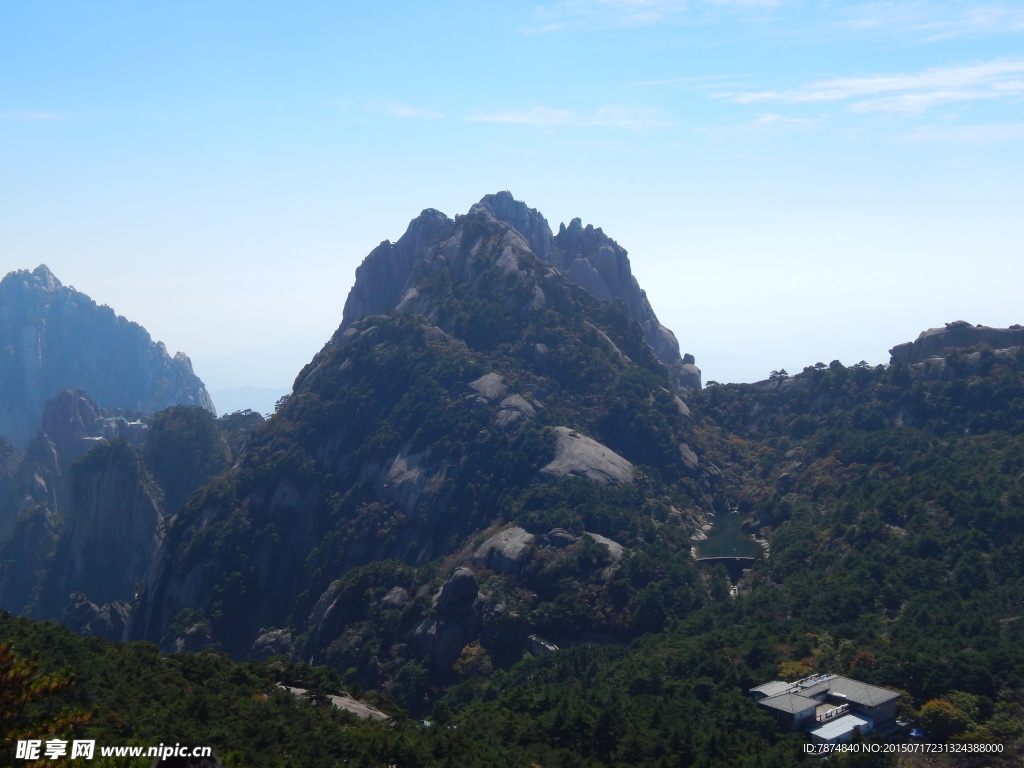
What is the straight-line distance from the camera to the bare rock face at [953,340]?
97.6m

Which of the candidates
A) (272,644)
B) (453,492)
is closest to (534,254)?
(453,492)

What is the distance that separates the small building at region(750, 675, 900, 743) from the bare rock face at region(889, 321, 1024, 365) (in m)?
67.8

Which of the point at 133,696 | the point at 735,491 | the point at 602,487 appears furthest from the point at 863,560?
the point at 133,696

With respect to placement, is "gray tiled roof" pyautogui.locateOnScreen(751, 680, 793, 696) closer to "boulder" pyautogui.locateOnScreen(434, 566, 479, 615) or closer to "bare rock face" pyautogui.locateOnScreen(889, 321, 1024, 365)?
"boulder" pyautogui.locateOnScreen(434, 566, 479, 615)

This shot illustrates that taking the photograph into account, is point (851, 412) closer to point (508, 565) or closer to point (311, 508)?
point (508, 565)

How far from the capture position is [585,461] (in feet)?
281

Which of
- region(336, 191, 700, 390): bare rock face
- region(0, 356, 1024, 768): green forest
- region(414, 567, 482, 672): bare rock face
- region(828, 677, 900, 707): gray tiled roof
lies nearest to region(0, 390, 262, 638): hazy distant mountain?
region(0, 356, 1024, 768): green forest

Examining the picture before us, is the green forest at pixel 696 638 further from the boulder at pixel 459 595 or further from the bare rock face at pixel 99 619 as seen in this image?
the bare rock face at pixel 99 619

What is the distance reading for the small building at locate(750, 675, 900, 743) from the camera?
1537 inches

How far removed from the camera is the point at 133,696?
3581 cm

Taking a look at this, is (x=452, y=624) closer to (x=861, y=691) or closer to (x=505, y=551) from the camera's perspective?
(x=505, y=551)

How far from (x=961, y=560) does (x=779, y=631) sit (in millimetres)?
Answer: 15014

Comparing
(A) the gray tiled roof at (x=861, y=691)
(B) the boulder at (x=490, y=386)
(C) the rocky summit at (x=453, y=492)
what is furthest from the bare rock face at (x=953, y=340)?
(A) the gray tiled roof at (x=861, y=691)

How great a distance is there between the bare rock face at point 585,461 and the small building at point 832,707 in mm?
41162
